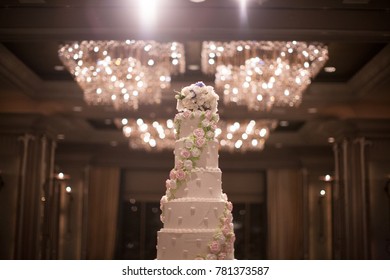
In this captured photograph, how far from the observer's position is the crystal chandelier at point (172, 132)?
12.4 m

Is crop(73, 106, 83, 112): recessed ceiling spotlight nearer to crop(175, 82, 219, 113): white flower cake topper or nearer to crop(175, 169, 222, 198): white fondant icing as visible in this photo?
crop(175, 82, 219, 113): white flower cake topper

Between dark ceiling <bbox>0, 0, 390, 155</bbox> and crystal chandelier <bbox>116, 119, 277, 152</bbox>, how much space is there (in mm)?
456

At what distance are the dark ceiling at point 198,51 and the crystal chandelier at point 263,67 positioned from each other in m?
0.46

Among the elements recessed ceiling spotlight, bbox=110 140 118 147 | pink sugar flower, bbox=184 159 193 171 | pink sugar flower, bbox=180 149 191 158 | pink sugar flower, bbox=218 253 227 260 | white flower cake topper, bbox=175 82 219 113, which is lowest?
pink sugar flower, bbox=218 253 227 260

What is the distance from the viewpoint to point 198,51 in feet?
32.2

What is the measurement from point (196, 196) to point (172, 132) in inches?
261

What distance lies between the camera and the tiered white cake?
5.63 meters

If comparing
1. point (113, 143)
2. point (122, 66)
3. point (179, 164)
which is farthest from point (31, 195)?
point (179, 164)

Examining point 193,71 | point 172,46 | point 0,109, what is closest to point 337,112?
point 193,71

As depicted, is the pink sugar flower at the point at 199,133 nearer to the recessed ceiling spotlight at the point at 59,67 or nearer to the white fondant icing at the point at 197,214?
the white fondant icing at the point at 197,214

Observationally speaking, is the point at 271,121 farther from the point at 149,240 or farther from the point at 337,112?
the point at 149,240

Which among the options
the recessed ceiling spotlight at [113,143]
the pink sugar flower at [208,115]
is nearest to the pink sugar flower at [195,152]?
the pink sugar flower at [208,115]

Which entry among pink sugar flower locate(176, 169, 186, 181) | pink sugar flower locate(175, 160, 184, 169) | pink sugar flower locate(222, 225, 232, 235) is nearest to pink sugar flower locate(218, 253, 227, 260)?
pink sugar flower locate(222, 225, 232, 235)

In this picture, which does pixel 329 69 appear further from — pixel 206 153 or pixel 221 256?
pixel 221 256
